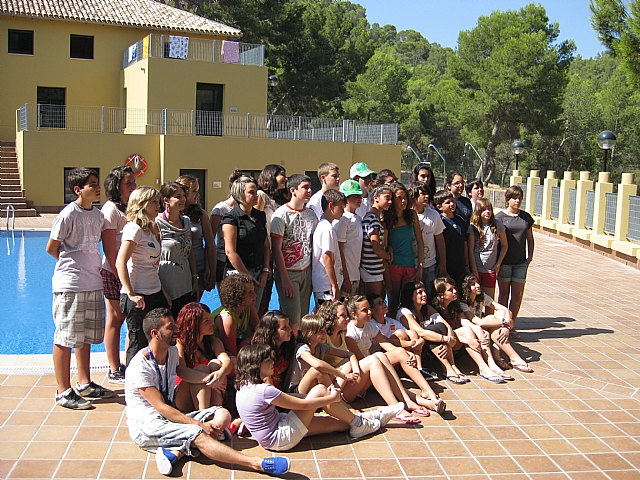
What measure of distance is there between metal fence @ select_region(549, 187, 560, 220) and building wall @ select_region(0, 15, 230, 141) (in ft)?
55.6

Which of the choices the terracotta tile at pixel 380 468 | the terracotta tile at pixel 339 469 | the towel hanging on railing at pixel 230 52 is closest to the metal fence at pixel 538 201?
the towel hanging on railing at pixel 230 52

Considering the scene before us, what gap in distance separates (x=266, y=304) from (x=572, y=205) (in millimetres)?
15334

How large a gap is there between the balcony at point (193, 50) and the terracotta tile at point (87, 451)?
2303cm

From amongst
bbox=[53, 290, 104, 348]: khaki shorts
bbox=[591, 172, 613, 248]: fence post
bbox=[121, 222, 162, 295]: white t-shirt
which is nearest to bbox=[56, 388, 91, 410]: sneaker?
bbox=[53, 290, 104, 348]: khaki shorts

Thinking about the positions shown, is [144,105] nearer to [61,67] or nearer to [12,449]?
[61,67]

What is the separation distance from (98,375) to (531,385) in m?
3.85

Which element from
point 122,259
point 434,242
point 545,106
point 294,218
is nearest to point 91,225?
point 122,259


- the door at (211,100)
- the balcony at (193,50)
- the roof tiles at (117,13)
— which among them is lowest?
the door at (211,100)

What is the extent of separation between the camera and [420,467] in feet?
16.1

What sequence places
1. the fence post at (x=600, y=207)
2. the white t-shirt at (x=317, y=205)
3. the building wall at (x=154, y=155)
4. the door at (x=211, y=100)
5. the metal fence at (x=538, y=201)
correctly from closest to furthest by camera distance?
the white t-shirt at (x=317, y=205), the fence post at (x=600, y=207), the metal fence at (x=538, y=201), the building wall at (x=154, y=155), the door at (x=211, y=100)

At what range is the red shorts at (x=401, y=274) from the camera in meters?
7.61

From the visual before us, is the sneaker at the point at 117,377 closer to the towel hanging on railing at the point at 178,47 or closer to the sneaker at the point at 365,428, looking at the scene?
the sneaker at the point at 365,428

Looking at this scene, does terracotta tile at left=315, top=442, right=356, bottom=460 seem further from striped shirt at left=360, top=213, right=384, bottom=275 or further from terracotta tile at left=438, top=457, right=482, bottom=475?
striped shirt at left=360, top=213, right=384, bottom=275

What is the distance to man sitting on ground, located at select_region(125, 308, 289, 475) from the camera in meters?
4.81
